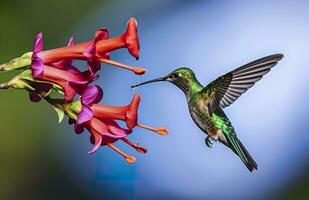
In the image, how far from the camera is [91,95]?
209 cm

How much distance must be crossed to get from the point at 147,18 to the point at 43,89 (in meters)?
9.13

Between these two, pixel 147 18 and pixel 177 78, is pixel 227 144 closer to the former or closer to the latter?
pixel 177 78

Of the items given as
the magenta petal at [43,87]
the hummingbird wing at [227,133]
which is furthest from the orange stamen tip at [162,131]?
the hummingbird wing at [227,133]

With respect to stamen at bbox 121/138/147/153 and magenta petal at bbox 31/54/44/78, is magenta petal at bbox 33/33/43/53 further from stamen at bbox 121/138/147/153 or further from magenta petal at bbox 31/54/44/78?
stamen at bbox 121/138/147/153

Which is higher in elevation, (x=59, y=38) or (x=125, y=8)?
(x=125, y=8)

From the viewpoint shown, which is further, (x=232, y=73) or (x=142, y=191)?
(x=142, y=191)

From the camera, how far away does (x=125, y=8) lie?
10.6 meters

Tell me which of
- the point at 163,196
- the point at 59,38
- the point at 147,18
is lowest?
the point at 163,196

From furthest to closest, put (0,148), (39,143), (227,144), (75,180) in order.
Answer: (75,180) → (39,143) → (0,148) → (227,144)

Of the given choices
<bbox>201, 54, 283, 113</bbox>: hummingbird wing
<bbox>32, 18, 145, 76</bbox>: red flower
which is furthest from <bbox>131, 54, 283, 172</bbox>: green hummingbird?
<bbox>32, 18, 145, 76</bbox>: red flower

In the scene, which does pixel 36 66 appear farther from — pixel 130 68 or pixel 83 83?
pixel 130 68

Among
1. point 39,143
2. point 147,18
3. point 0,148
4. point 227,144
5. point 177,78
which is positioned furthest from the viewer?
point 147,18

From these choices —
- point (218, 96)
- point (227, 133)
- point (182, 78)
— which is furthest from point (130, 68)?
point (227, 133)

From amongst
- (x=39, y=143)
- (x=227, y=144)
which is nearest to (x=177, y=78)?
(x=227, y=144)
